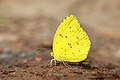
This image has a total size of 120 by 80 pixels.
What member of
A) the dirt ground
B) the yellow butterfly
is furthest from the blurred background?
the yellow butterfly

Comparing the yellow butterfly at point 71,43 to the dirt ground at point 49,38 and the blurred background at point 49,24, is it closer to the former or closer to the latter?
the dirt ground at point 49,38

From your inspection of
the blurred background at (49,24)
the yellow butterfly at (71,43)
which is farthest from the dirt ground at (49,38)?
the yellow butterfly at (71,43)

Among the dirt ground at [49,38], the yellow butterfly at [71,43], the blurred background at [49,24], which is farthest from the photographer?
the blurred background at [49,24]

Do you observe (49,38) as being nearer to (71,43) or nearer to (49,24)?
(49,24)

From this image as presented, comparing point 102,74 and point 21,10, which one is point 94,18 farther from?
point 102,74

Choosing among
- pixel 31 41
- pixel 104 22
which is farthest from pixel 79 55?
pixel 104 22

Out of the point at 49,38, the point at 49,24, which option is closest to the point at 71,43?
the point at 49,38
